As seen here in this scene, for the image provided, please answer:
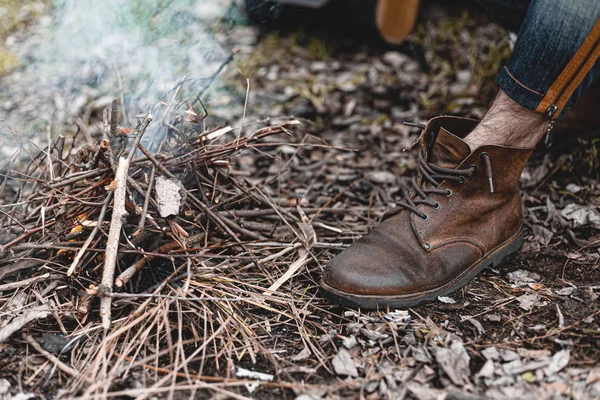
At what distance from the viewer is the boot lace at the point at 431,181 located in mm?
1708

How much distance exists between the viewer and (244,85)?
3.67 m

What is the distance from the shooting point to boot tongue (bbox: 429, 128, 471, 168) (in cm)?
170

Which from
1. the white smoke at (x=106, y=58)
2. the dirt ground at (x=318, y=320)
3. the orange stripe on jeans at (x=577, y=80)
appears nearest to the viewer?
the dirt ground at (x=318, y=320)

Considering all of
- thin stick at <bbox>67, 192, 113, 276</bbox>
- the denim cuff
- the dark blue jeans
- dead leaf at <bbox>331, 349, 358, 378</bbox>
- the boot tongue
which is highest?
the dark blue jeans

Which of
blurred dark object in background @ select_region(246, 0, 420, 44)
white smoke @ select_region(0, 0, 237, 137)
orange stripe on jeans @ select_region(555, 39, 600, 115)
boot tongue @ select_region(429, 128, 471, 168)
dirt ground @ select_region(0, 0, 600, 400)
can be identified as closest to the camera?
dirt ground @ select_region(0, 0, 600, 400)

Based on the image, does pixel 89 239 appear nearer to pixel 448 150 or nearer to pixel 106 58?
pixel 448 150

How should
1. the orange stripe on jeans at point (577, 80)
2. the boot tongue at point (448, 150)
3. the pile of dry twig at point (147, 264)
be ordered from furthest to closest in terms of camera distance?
1. the boot tongue at point (448, 150)
2. the orange stripe on jeans at point (577, 80)
3. the pile of dry twig at point (147, 264)

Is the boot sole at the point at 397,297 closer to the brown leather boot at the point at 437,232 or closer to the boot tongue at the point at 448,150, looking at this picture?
the brown leather boot at the point at 437,232

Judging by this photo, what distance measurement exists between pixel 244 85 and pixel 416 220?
2.24 m

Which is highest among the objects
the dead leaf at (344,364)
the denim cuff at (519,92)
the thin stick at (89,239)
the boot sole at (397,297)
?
the denim cuff at (519,92)

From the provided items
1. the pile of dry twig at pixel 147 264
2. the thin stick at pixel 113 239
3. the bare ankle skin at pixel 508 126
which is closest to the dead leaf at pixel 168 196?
the pile of dry twig at pixel 147 264

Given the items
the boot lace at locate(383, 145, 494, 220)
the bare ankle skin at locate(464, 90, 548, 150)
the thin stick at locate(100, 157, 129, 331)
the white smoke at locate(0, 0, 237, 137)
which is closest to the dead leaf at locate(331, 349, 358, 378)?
the boot lace at locate(383, 145, 494, 220)

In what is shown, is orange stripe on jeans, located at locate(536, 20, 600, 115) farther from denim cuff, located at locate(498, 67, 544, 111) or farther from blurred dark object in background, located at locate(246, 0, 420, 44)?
blurred dark object in background, located at locate(246, 0, 420, 44)

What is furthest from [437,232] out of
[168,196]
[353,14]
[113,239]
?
[353,14]
